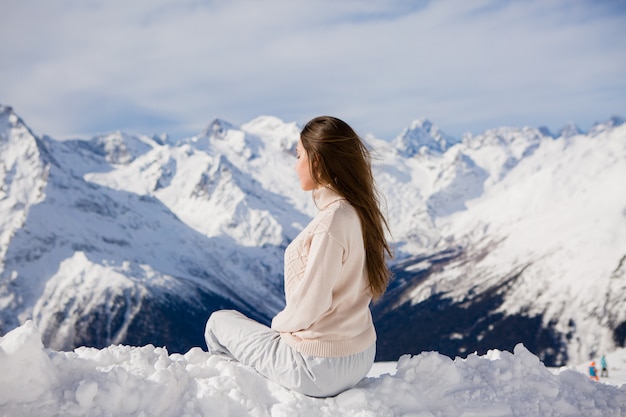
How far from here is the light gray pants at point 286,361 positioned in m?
7.62

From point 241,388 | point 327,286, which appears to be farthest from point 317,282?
point 241,388

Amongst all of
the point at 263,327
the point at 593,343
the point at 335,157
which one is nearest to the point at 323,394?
the point at 263,327

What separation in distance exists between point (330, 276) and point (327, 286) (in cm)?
13

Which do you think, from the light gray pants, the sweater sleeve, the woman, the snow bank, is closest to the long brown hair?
the woman

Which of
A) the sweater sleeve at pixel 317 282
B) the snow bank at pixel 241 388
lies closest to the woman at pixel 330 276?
the sweater sleeve at pixel 317 282

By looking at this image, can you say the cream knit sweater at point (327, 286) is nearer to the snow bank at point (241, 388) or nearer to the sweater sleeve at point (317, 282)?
the sweater sleeve at point (317, 282)

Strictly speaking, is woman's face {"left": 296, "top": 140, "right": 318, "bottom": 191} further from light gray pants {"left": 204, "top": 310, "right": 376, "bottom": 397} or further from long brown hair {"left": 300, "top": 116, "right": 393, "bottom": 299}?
light gray pants {"left": 204, "top": 310, "right": 376, "bottom": 397}

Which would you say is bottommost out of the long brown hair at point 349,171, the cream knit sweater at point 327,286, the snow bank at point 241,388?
the snow bank at point 241,388

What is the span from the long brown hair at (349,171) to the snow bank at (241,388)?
1770 mm

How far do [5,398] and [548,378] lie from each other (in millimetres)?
7738

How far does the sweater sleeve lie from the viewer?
7164 millimetres

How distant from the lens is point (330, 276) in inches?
284

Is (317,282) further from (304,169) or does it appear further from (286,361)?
(304,169)

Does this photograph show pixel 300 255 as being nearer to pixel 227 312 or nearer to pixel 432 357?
pixel 227 312
